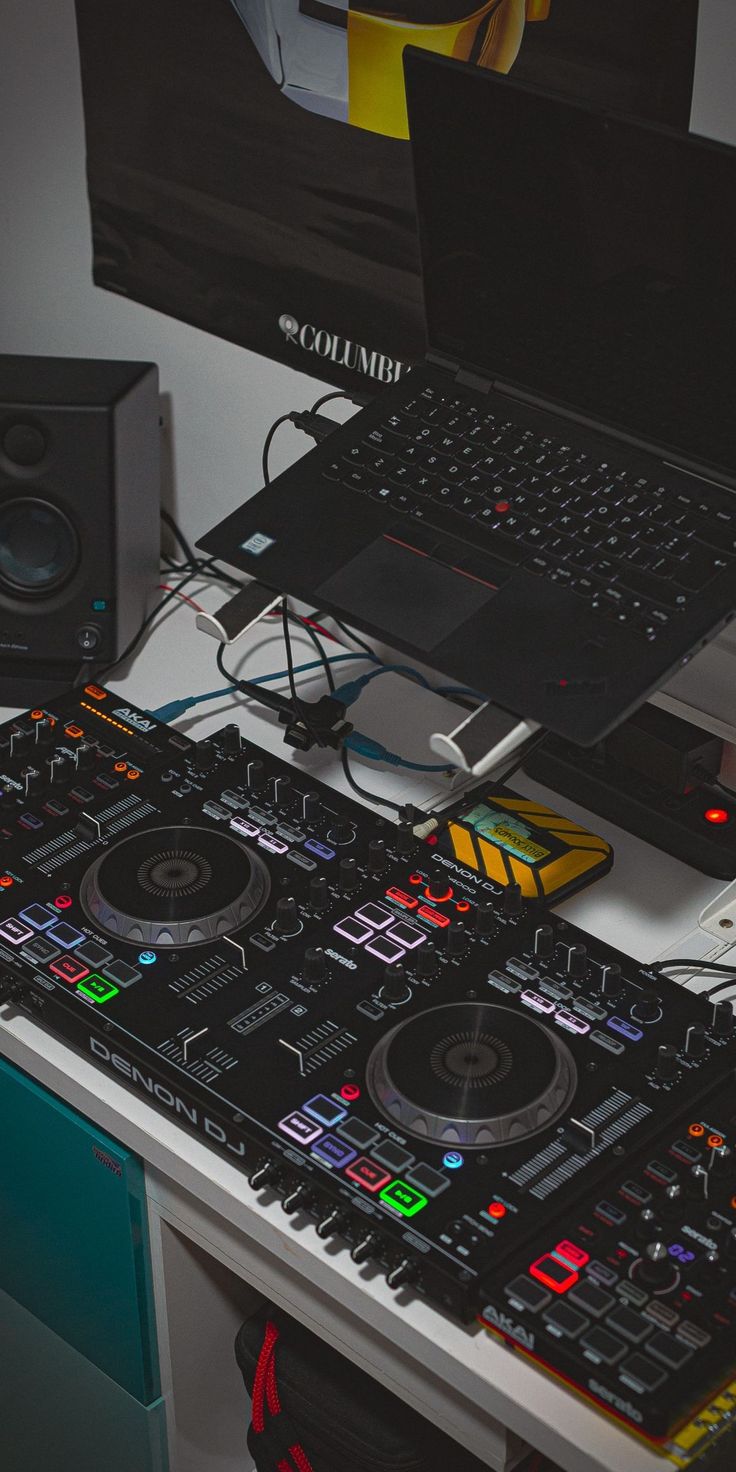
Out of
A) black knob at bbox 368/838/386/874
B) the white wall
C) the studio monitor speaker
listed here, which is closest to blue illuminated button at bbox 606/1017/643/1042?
black knob at bbox 368/838/386/874

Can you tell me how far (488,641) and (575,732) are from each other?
11 centimetres

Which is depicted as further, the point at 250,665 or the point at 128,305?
the point at 128,305

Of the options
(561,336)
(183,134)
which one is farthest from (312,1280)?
(183,134)

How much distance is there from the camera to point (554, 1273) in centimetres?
93

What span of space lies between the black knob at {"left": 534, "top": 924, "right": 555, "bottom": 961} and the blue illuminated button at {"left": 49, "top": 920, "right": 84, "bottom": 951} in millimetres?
325

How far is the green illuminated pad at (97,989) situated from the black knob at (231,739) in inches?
10.7

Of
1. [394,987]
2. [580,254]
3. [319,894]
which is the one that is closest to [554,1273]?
[394,987]

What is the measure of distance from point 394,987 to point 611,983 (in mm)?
150

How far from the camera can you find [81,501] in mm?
1514

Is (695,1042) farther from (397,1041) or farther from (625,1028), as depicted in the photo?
(397,1041)

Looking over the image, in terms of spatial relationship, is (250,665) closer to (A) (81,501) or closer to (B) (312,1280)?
(A) (81,501)

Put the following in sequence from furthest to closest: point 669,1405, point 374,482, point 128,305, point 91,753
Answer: point 128,305
point 91,753
point 374,482
point 669,1405

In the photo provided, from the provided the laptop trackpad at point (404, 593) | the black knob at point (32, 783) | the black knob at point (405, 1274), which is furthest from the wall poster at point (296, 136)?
the black knob at point (405, 1274)

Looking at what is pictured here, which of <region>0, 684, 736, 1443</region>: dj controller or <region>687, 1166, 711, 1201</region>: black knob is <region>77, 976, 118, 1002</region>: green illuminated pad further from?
<region>687, 1166, 711, 1201</region>: black knob
